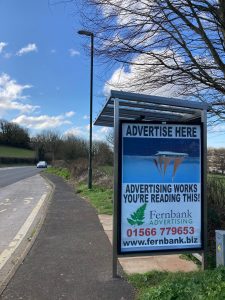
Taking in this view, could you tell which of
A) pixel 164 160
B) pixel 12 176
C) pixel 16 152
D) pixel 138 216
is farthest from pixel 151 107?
pixel 16 152

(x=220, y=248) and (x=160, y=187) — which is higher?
(x=160, y=187)

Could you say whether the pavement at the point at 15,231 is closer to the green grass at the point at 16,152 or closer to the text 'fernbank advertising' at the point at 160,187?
the text 'fernbank advertising' at the point at 160,187

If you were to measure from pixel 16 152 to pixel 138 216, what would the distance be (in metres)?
115

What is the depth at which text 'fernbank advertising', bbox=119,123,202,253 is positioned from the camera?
6.16 metres

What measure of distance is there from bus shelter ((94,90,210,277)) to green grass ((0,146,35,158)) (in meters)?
107

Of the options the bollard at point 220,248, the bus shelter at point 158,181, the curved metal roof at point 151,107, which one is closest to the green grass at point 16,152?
the curved metal roof at point 151,107

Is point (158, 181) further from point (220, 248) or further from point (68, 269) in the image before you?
point (68, 269)

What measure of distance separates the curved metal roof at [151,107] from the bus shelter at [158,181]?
1cm

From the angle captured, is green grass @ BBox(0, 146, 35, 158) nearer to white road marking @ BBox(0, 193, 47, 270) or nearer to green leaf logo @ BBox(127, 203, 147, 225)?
white road marking @ BBox(0, 193, 47, 270)

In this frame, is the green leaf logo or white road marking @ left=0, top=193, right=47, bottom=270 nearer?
the green leaf logo

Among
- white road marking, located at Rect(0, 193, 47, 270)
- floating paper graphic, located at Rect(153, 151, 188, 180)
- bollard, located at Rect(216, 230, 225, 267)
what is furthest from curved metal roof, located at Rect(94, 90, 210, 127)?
white road marking, located at Rect(0, 193, 47, 270)

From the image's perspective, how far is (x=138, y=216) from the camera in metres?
6.17

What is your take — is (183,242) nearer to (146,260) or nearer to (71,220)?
(146,260)

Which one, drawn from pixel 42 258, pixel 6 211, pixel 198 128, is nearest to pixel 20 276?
pixel 42 258
